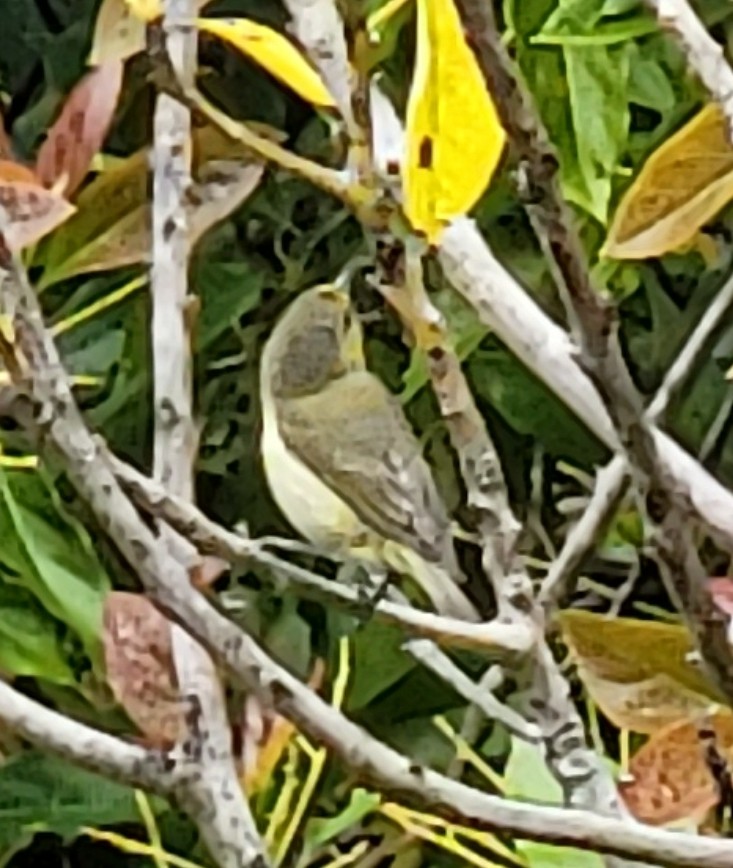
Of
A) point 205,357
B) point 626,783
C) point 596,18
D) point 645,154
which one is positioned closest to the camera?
point 626,783

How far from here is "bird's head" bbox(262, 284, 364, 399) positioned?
1.02m

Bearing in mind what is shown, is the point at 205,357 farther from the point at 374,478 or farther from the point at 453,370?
the point at 453,370

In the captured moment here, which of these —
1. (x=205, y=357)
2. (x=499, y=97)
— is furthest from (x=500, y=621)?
(x=205, y=357)

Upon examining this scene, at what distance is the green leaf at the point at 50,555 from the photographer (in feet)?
2.97

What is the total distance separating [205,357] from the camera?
104 cm

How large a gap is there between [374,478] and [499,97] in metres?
0.60

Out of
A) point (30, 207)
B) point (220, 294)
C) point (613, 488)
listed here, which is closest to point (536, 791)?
point (613, 488)

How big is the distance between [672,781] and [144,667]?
209 mm

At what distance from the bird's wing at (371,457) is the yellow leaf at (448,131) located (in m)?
0.45

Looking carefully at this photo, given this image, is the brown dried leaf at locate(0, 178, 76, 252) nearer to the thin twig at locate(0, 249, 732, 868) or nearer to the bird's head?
the thin twig at locate(0, 249, 732, 868)

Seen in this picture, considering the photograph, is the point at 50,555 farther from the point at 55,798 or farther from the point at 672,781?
the point at 672,781

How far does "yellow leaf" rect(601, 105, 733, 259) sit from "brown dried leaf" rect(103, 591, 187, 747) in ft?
0.76

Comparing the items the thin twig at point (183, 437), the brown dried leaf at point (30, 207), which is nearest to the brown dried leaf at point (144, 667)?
the thin twig at point (183, 437)

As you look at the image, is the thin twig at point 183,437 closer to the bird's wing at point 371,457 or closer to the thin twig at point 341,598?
the thin twig at point 341,598
